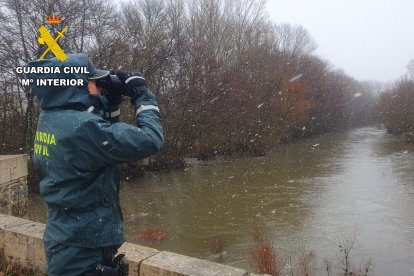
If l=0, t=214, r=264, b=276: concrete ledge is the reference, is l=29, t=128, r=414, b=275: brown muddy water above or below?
below

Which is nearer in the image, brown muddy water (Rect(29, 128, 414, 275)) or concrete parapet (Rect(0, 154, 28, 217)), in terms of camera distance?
concrete parapet (Rect(0, 154, 28, 217))

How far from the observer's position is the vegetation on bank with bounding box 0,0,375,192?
16.8 meters

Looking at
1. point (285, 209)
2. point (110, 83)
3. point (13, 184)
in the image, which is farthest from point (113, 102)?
point (285, 209)

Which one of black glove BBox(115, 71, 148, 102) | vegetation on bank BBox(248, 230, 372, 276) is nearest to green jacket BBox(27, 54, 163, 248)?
black glove BBox(115, 71, 148, 102)

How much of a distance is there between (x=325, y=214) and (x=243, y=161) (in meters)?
13.6

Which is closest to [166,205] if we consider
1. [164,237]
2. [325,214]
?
[164,237]

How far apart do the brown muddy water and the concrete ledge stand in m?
5.75

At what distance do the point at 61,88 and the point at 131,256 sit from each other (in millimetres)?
1803

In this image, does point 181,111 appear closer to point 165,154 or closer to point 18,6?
point 165,154

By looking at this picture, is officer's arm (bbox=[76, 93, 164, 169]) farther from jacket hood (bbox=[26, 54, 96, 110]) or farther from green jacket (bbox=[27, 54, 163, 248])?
jacket hood (bbox=[26, 54, 96, 110])

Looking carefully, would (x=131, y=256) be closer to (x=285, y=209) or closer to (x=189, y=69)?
(x=285, y=209)

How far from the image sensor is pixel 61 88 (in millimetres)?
2143

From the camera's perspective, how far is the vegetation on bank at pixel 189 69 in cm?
1677

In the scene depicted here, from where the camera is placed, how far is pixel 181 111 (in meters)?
24.7
